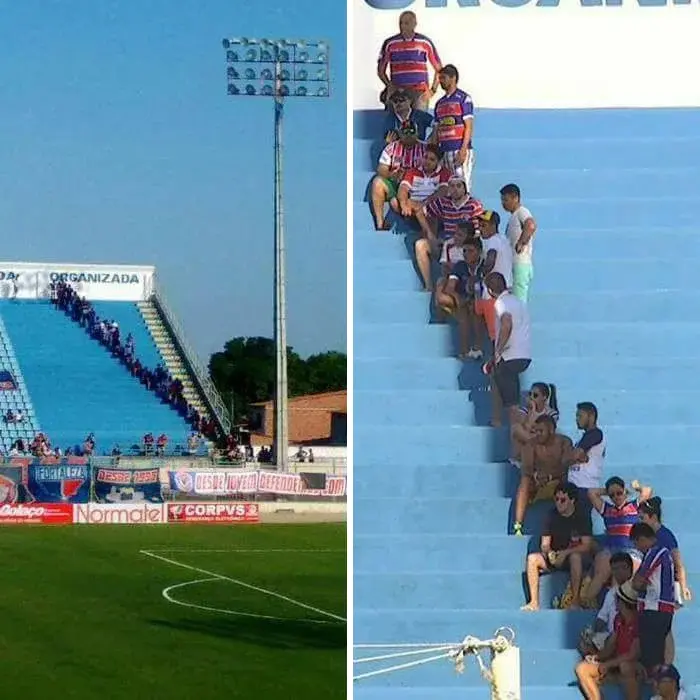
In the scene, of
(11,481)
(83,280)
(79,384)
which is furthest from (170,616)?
(83,280)

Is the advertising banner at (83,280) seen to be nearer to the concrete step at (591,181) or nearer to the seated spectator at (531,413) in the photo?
the concrete step at (591,181)

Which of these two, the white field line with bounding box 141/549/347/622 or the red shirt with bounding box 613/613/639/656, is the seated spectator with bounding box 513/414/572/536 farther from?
the white field line with bounding box 141/549/347/622

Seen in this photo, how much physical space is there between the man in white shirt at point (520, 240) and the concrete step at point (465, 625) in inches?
53.9

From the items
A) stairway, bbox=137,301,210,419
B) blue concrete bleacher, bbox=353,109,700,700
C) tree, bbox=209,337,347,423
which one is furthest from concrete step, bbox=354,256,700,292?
tree, bbox=209,337,347,423

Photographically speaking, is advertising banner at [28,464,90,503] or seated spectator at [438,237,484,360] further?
advertising banner at [28,464,90,503]

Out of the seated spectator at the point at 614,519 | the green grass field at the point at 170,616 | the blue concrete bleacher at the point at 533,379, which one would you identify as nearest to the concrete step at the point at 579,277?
the blue concrete bleacher at the point at 533,379

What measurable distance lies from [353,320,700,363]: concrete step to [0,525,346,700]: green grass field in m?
4.20

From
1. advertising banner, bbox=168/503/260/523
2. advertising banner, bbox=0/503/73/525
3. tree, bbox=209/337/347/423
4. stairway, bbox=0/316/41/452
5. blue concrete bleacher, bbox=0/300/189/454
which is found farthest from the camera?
tree, bbox=209/337/347/423

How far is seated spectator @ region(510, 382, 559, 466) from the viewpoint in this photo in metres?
7.23

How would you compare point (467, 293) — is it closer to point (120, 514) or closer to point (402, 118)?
point (402, 118)

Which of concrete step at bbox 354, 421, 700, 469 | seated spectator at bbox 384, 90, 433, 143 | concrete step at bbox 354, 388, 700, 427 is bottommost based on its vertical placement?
concrete step at bbox 354, 421, 700, 469

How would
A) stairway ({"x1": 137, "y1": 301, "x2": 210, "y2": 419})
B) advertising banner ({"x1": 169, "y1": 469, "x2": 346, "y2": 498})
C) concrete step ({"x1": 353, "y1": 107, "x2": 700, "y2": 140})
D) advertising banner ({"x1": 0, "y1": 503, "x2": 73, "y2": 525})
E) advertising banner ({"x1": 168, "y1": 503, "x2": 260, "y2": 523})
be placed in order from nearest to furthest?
concrete step ({"x1": 353, "y1": 107, "x2": 700, "y2": 140})
advertising banner ({"x1": 0, "y1": 503, "x2": 73, "y2": 525})
advertising banner ({"x1": 168, "y1": 503, "x2": 260, "y2": 523})
advertising banner ({"x1": 169, "y1": 469, "x2": 346, "y2": 498})
stairway ({"x1": 137, "y1": 301, "x2": 210, "y2": 419})

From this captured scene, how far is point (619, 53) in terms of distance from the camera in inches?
297

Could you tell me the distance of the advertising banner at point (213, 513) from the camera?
79.1 feet
